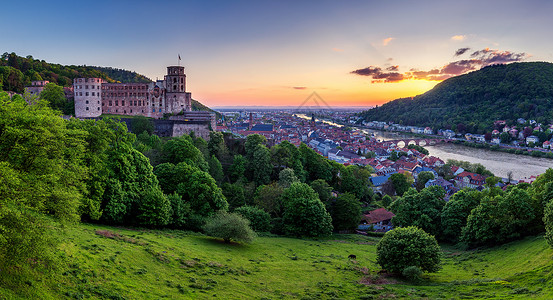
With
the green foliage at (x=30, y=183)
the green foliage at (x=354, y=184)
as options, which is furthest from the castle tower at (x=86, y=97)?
the green foliage at (x=30, y=183)

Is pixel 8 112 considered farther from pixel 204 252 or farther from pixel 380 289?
pixel 380 289

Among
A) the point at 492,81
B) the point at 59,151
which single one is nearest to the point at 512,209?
the point at 59,151

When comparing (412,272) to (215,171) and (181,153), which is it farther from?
(215,171)

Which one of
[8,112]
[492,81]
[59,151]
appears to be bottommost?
[59,151]

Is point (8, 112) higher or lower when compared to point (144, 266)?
higher

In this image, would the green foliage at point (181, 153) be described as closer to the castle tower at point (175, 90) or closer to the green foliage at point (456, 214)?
the castle tower at point (175, 90)
